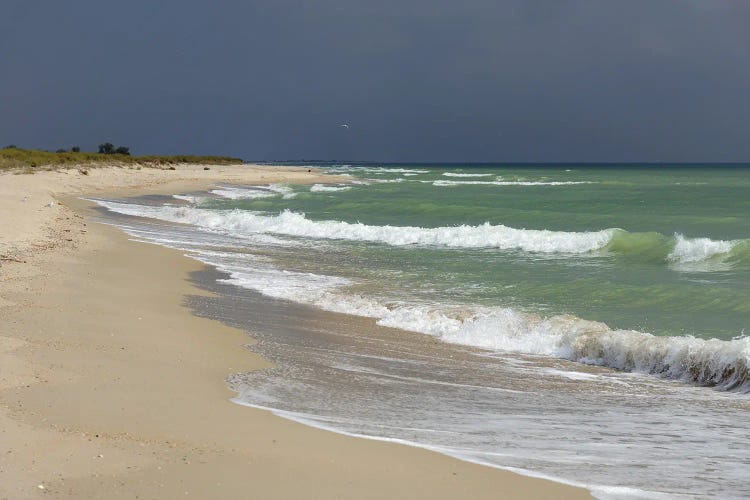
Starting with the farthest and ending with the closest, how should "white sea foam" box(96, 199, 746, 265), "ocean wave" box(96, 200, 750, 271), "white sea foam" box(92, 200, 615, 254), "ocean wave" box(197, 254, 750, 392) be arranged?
"white sea foam" box(92, 200, 615, 254)
"white sea foam" box(96, 199, 746, 265)
"ocean wave" box(96, 200, 750, 271)
"ocean wave" box(197, 254, 750, 392)

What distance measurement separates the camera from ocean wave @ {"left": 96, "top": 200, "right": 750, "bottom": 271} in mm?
17359

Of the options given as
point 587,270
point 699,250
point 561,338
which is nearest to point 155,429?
point 561,338

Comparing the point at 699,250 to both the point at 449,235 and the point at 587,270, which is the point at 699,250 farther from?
the point at 449,235

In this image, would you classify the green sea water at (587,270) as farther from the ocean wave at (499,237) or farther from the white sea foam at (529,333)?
the white sea foam at (529,333)

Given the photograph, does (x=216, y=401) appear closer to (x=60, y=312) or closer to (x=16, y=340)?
(x=16, y=340)

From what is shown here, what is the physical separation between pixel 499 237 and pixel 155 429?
17035 millimetres

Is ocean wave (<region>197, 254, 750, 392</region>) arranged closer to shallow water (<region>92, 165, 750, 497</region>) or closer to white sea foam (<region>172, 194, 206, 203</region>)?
shallow water (<region>92, 165, 750, 497</region>)

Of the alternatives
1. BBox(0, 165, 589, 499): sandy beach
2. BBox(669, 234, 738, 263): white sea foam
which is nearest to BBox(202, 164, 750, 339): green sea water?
BBox(669, 234, 738, 263): white sea foam

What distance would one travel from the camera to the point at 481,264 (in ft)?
54.1

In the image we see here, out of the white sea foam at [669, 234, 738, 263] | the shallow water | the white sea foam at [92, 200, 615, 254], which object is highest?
the white sea foam at [669, 234, 738, 263]

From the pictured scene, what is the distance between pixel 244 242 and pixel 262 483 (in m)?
16.7

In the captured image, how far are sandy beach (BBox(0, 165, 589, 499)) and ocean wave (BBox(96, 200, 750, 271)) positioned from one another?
11652 millimetres

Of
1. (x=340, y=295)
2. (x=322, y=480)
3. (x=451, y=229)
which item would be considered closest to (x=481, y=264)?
(x=340, y=295)

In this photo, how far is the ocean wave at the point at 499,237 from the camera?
17.4 m
